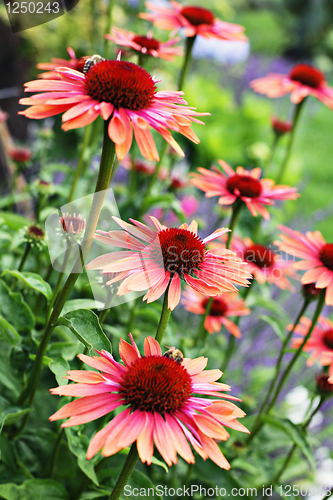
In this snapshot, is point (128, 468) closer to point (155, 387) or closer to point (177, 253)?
point (155, 387)

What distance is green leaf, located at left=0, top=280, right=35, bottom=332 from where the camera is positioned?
588mm

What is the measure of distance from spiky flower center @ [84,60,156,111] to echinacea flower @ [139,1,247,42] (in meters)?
0.42

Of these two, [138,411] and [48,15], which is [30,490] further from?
[48,15]

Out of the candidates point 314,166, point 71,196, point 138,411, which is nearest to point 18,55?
point 71,196

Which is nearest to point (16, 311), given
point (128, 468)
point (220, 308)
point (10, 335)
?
point (10, 335)

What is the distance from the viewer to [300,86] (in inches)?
40.0

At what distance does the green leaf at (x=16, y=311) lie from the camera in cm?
59

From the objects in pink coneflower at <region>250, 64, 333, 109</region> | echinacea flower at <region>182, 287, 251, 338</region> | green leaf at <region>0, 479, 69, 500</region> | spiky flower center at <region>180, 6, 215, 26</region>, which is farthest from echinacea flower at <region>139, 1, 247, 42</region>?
green leaf at <region>0, 479, 69, 500</region>

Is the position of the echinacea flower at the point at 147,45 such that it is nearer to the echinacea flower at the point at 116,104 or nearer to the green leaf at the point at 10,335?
the echinacea flower at the point at 116,104

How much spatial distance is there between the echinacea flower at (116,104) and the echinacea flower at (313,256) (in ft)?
0.91

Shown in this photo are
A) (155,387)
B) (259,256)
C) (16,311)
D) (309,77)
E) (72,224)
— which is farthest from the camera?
(309,77)

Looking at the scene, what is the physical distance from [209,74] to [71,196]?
9.10 feet

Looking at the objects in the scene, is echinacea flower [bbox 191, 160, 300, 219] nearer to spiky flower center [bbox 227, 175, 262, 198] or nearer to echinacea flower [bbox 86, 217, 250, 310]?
spiky flower center [bbox 227, 175, 262, 198]

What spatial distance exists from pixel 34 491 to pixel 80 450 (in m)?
0.08
